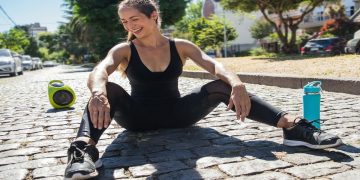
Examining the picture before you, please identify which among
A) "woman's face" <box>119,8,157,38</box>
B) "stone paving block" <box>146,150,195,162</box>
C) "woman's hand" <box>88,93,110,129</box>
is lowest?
"stone paving block" <box>146,150,195,162</box>

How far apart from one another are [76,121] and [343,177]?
355 centimetres

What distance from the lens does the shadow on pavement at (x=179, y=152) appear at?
2719 mm

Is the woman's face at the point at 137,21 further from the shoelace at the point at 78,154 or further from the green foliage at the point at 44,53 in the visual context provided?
the green foliage at the point at 44,53

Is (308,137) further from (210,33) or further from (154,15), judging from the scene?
(210,33)

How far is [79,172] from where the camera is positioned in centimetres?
244

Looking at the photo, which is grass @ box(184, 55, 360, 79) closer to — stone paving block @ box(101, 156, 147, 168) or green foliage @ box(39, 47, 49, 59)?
stone paving block @ box(101, 156, 147, 168)

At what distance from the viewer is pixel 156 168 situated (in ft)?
9.05

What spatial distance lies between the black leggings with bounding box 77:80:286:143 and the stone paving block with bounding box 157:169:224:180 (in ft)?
2.16

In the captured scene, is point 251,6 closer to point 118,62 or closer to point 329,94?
point 329,94

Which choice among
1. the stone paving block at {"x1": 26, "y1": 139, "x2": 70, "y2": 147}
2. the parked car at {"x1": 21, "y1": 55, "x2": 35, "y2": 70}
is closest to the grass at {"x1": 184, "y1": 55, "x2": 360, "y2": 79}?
the stone paving block at {"x1": 26, "y1": 139, "x2": 70, "y2": 147}

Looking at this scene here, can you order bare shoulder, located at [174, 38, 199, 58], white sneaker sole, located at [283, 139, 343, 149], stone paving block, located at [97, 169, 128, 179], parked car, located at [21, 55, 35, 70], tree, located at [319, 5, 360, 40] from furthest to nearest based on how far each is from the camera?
parked car, located at [21, 55, 35, 70] → tree, located at [319, 5, 360, 40] → bare shoulder, located at [174, 38, 199, 58] → white sneaker sole, located at [283, 139, 343, 149] → stone paving block, located at [97, 169, 128, 179]

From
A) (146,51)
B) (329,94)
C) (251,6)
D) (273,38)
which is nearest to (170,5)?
(251,6)

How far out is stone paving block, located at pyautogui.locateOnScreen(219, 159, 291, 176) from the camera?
260 cm

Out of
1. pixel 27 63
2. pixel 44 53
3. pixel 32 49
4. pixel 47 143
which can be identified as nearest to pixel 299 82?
pixel 47 143
